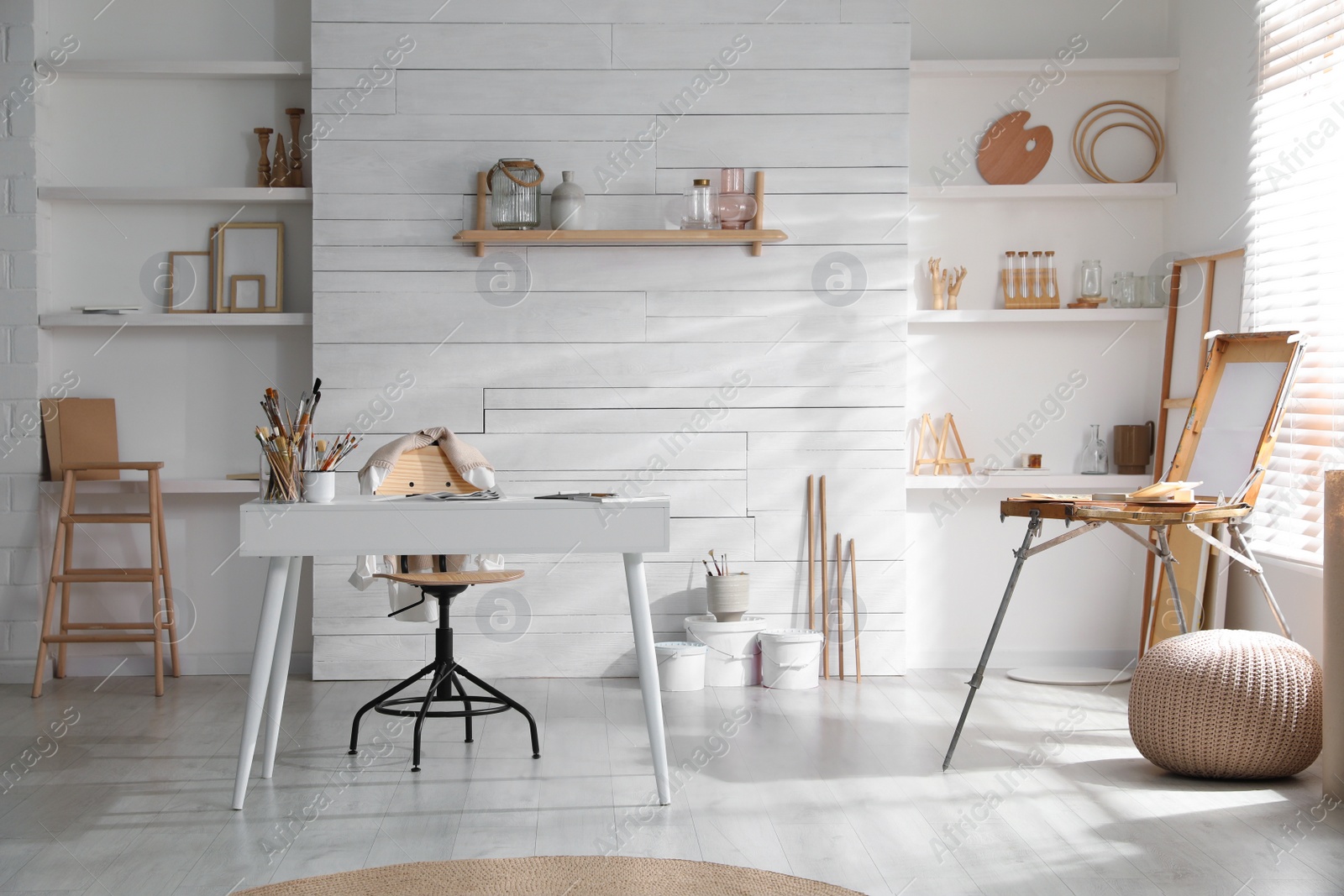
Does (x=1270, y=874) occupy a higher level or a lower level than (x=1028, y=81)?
lower

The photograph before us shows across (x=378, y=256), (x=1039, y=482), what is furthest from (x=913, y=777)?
(x=378, y=256)

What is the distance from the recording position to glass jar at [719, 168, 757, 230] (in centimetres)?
462

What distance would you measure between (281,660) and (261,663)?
23 cm

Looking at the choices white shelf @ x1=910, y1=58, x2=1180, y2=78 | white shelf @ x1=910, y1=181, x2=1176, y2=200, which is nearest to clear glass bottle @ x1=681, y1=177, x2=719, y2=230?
white shelf @ x1=910, y1=181, x2=1176, y2=200

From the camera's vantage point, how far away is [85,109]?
4895mm

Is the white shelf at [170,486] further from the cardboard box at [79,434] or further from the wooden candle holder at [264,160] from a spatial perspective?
the wooden candle holder at [264,160]

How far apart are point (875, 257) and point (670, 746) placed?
7.04 ft

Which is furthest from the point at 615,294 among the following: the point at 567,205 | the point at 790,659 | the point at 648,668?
the point at 648,668

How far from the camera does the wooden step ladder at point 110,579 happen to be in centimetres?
457

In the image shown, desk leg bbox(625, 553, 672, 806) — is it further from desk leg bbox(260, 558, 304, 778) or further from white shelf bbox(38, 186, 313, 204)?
white shelf bbox(38, 186, 313, 204)

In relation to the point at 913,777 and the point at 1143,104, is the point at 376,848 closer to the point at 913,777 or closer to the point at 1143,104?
the point at 913,777

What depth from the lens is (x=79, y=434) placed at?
15.7ft

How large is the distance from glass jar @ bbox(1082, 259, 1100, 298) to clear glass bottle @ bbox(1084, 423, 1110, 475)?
0.55m

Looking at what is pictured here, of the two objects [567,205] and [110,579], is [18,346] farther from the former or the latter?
[567,205]
